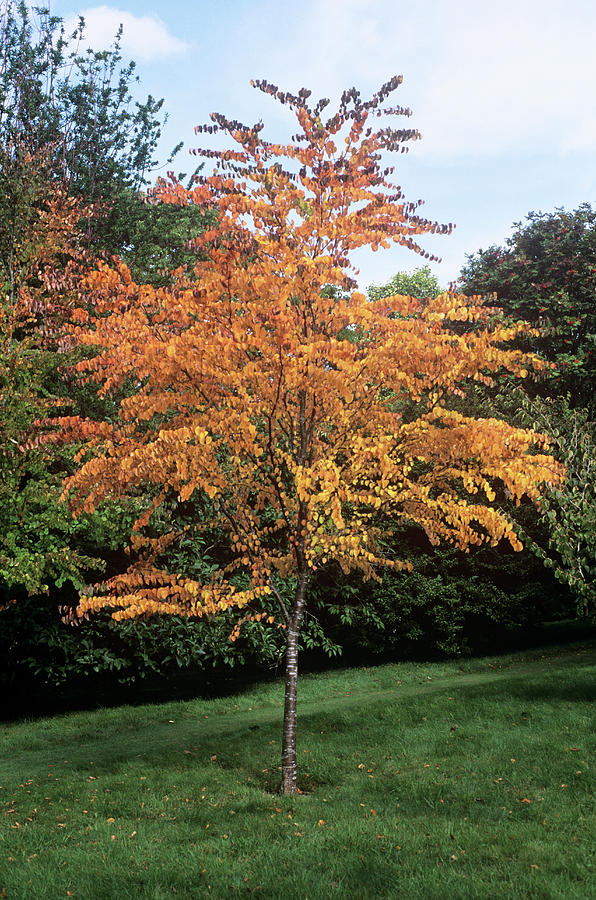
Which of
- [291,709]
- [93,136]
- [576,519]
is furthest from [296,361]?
[93,136]

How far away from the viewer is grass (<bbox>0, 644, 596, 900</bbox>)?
5352mm

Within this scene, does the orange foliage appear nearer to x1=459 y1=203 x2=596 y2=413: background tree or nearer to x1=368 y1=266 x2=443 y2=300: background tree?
x1=459 y1=203 x2=596 y2=413: background tree

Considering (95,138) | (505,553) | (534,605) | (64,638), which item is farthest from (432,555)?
(95,138)

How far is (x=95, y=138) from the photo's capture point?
65.4ft

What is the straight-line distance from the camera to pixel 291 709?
26.8 ft

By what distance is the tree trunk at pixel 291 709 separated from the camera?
7891 millimetres

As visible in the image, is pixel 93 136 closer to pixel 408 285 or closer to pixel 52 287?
pixel 52 287

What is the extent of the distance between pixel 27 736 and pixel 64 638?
1.82 metres

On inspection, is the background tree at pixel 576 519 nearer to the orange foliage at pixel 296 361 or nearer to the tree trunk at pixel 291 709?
the orange foliage at pixel 296 361

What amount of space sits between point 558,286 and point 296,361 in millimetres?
16198

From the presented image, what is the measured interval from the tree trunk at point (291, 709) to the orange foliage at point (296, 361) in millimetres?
441

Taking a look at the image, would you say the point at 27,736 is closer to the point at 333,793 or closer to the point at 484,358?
the point at 333,793

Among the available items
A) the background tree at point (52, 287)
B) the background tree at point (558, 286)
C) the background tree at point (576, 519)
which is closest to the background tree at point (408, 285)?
the background tree at point (558, 286)

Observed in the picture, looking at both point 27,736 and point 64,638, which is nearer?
point 27,736
